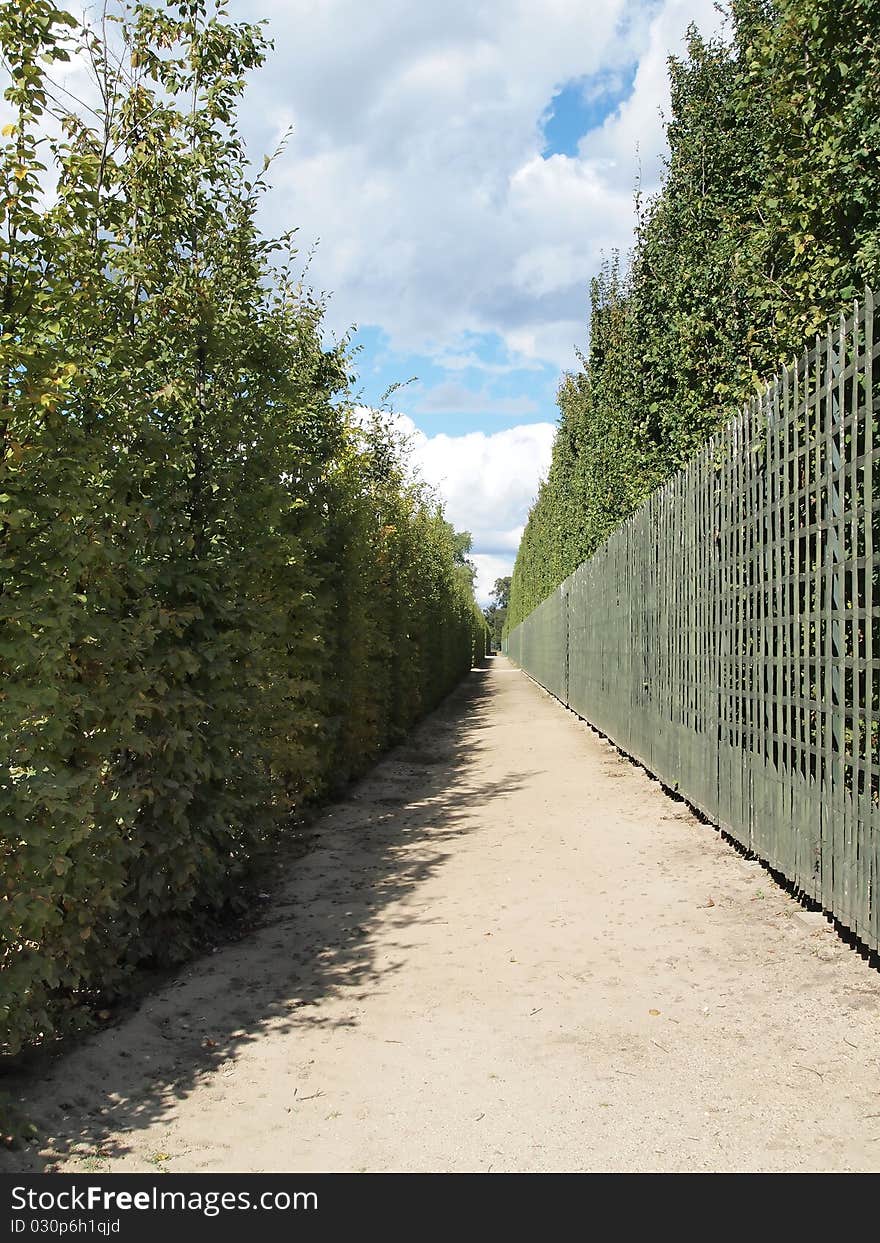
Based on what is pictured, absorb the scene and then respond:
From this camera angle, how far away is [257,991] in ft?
13.8

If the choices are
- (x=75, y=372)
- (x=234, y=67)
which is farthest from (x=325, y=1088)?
(x=234, y=67)

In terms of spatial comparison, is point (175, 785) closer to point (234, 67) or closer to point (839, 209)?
point (234, 67)

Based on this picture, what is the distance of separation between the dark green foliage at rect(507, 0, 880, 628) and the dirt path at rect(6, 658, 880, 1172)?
12.2 feet

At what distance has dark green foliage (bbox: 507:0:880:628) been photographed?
17.9 feet

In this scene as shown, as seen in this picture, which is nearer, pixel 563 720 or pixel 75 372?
pixel 75 372

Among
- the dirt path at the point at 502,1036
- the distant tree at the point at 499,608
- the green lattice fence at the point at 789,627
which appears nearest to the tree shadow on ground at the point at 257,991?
the dirt path at the point at 502,1036

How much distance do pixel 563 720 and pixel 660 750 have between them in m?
9.22

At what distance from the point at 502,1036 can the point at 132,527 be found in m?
2.54

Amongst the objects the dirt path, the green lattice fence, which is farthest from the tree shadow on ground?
the green lattice fence

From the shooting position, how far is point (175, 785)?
4328mm

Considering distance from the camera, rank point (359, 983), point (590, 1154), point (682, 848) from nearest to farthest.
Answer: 1. point (590, 1154)
2. point (359, 983)
3. point (682, 848)

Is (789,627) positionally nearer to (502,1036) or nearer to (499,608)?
(502,1036)

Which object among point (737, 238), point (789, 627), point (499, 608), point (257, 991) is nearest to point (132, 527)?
point (257, 991)

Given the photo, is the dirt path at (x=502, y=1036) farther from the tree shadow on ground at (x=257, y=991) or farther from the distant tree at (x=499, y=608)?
the distant tree at (x=499, y=608)
